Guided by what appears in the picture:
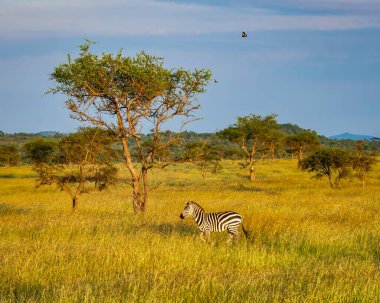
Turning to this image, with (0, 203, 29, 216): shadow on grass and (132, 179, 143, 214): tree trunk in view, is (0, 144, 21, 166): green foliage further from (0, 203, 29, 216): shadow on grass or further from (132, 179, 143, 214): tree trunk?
(132, 179, 143, 214): tree trunk

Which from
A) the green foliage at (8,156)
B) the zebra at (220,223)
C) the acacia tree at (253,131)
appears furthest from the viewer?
the green foliage at (8,156)

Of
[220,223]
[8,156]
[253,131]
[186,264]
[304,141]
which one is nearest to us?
[186,264]

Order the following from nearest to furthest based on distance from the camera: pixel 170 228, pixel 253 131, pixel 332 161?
pixel 170 228 < pixel 332 161 < pixel 253 131

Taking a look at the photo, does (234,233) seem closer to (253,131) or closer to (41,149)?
(253,131)

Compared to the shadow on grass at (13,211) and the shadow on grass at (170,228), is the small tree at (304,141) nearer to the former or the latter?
the shadow on grass at (13,211)

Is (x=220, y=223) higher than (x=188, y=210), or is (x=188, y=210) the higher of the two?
(x=188, y=210)

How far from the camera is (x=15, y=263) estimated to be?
30.5ft

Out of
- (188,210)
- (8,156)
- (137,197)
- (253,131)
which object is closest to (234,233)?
(188,210)

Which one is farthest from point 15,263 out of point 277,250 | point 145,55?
point 145,55

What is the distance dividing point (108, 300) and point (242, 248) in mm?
5849

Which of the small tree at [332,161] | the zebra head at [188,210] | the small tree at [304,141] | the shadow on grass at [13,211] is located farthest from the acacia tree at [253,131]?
the zebra head at [188,210]

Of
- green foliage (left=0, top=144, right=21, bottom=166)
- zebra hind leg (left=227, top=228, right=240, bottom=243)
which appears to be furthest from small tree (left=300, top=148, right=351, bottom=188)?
green foliage (left=0, top=144, right=21, bottom=166)

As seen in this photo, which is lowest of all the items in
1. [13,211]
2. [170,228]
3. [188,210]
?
[13,211]

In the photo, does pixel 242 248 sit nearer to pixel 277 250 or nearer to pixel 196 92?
pixel 277 250
